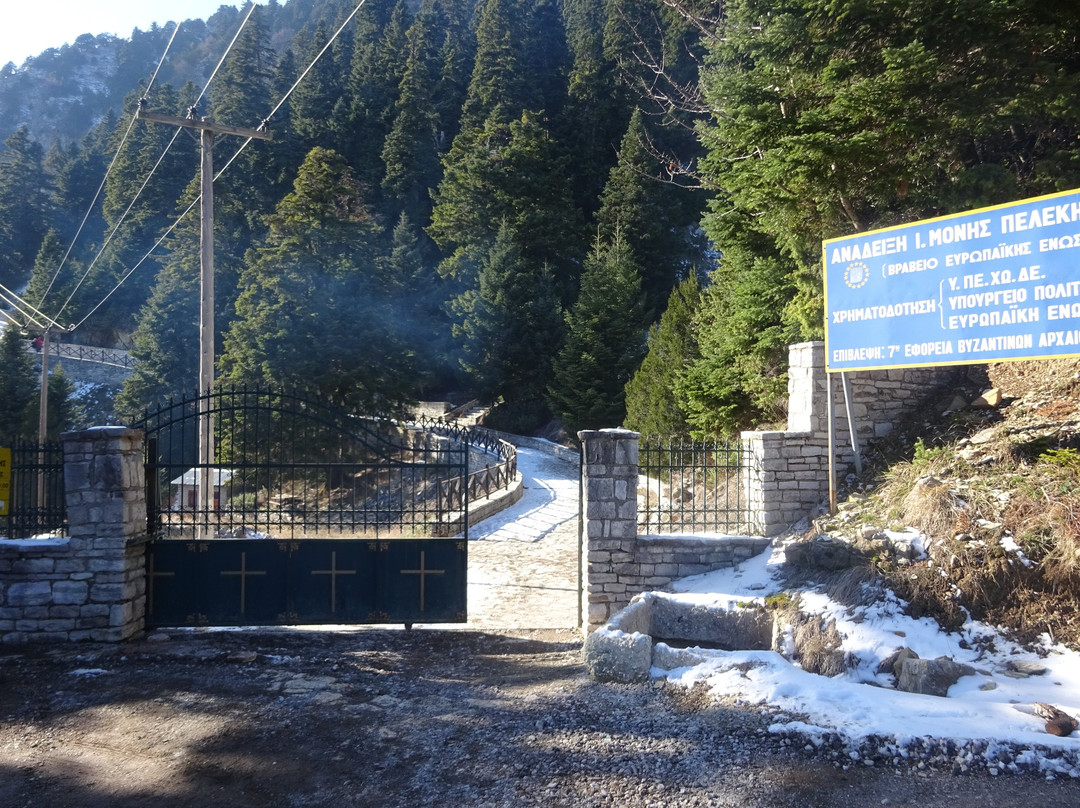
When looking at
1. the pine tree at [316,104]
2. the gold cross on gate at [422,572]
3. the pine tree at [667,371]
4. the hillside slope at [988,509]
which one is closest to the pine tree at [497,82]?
the pine tree at [316,104]

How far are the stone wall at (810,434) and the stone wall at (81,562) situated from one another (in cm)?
674

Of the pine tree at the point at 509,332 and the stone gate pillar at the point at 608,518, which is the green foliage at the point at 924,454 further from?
the pine tree at the point at 509,332

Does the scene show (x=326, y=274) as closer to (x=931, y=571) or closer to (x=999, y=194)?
(x=999, y=194)

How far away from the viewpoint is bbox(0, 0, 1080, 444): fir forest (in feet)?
30.5

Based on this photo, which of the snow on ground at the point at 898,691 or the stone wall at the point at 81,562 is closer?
the snow on ground at the point at 898,691

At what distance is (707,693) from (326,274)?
22116 mm

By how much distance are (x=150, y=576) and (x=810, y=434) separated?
7510mm

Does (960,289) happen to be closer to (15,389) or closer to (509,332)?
(509,332)

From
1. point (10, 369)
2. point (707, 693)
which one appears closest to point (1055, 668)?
point (707, 693)

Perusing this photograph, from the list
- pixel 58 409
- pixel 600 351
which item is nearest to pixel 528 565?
pixel 600 351

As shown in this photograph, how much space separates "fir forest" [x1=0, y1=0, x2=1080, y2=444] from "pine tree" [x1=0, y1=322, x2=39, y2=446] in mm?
164

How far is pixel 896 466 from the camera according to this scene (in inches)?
334

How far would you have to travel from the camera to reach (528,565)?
39.5 feet

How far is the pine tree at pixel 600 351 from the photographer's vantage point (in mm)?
29531
